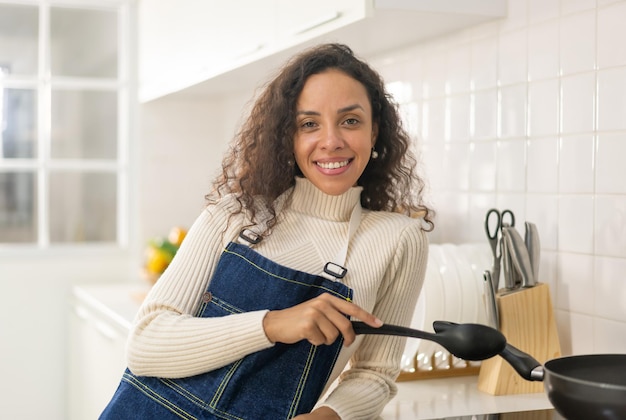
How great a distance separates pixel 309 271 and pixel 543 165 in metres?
0.68

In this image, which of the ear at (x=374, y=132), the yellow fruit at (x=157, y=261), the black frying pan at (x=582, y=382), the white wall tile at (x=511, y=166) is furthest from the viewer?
the yellow fruit at (x=157, y=261)

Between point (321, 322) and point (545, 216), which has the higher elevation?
point (545, 216)

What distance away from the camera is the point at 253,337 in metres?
1.23

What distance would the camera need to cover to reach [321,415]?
4.25 feet

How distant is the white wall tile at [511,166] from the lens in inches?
72.6

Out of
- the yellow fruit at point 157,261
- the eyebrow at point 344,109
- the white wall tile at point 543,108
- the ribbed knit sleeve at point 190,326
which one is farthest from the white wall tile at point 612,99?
the yellow fruit at point 157,261

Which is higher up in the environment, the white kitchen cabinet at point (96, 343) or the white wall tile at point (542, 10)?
the white wall tile at point (542, 10)

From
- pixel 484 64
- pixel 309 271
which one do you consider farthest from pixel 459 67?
pixel 309 271

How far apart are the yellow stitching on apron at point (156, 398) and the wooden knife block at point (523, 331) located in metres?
0.66

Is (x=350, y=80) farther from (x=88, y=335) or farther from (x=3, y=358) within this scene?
(x=3, y=358)

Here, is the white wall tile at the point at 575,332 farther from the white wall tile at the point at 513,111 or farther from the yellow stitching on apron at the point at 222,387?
the yellow stitching on apron at the point at 222,387

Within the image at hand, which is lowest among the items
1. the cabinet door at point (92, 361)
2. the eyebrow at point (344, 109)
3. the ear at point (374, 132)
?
the cabinet door at point (92, 361)

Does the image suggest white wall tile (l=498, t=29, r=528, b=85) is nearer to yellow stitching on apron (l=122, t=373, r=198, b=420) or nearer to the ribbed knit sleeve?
the ribbed knit sleeve

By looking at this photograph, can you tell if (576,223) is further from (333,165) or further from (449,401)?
(333,165)
